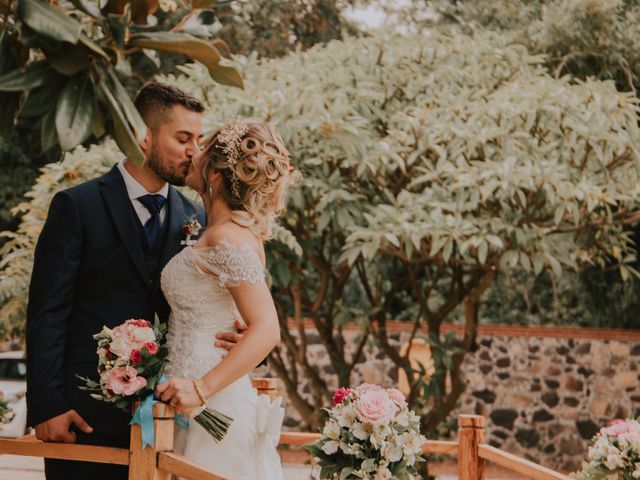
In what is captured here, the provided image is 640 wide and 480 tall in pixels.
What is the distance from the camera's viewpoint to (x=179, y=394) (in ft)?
7.33

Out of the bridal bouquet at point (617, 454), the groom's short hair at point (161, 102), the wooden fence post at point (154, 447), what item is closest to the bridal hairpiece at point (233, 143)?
the groom's short hair at point (161, 102)

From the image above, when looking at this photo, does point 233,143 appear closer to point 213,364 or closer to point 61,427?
point 213,364

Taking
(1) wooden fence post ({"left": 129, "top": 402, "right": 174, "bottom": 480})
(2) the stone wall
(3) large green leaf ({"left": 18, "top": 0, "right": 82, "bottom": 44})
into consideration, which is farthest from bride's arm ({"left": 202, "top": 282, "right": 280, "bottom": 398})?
(2) the stone wall

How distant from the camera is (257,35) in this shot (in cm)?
834

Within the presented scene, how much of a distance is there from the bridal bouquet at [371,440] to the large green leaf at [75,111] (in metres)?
A: 1.12

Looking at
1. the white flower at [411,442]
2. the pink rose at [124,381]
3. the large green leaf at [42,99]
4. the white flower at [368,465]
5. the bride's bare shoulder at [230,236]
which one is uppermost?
the large green leaf at [42,99]

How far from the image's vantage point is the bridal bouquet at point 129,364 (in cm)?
223

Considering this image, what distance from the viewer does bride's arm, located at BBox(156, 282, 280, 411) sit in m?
2.24

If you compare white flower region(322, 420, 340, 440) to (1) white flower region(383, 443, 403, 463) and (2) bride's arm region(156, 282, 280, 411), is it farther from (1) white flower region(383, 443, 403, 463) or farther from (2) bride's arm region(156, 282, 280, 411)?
(2) bride's arm region(156, 282, 280, 411)

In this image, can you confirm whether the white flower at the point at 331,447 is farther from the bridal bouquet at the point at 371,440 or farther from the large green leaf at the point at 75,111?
the large green leaf at the point at 75,111

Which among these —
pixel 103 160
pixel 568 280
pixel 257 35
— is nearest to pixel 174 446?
pixel 103 160

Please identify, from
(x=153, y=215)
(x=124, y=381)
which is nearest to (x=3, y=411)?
(x=153, y=215)

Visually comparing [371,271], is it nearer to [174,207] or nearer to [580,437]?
[580,437]

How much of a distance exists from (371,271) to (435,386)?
1.83 m
